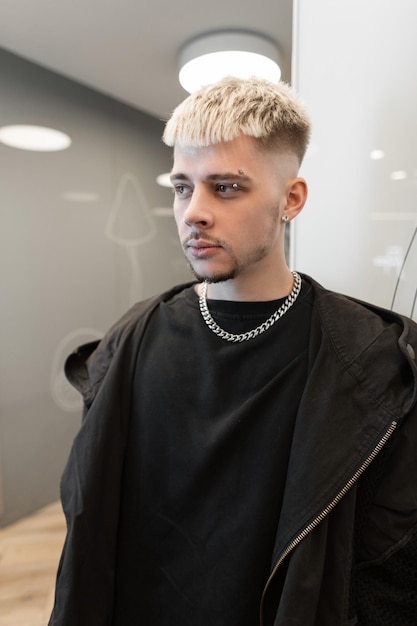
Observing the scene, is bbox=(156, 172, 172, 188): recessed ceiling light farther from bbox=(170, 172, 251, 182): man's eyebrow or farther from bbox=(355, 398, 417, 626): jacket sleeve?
bbox=(355, 398, 417, 626): jacket sleeve

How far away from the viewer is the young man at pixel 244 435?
61cm

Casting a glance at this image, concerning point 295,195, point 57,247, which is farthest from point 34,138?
point 295,195

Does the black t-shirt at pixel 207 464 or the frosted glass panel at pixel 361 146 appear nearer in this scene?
the black t-shirt at pixel 207 464

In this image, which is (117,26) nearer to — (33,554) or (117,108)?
(117,108)

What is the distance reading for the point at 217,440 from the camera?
710 millimetres

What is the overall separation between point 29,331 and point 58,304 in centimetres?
19

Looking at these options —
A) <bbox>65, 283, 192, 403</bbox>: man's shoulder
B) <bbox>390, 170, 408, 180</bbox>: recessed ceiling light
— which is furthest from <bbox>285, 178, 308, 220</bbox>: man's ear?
<bbox>65, 283, 192, 403</bbox>: man's shoulder

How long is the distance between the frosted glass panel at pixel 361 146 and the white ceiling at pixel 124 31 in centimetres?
50

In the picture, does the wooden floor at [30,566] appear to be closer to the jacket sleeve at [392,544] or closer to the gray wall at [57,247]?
the gray wall at [57,247]

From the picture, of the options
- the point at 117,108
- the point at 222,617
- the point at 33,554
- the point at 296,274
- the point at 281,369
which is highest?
the point at 117,108

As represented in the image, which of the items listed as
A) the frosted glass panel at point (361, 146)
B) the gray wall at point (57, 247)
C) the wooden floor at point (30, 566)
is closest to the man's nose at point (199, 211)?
the frosted glass panel at point (361, 146)

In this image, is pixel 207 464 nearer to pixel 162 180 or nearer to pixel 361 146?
pixel 361 146

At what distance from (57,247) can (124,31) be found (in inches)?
38.0

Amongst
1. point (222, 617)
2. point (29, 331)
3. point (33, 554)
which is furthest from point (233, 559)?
point (29, 331)
